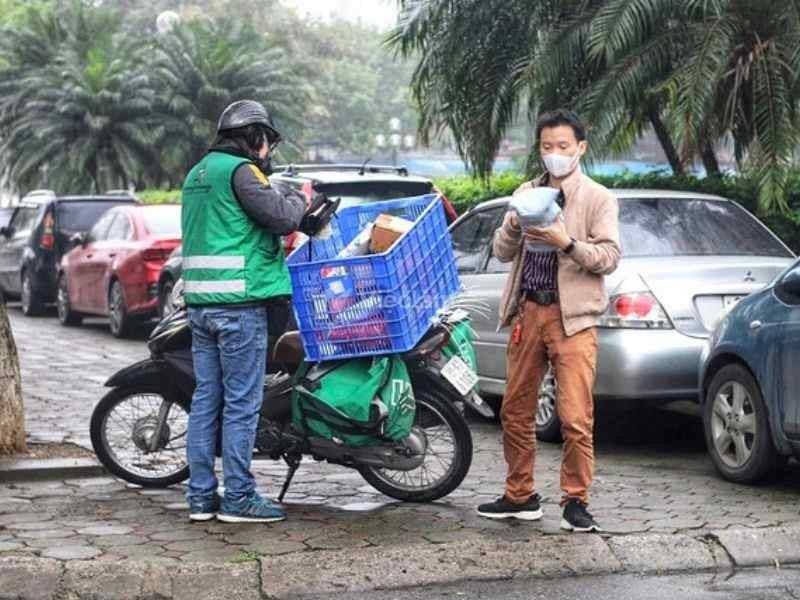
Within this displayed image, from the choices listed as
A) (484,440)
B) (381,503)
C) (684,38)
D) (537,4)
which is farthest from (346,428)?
(537,4)

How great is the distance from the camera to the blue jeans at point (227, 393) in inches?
275

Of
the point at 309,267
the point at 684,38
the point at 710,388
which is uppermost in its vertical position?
the point at 684,38

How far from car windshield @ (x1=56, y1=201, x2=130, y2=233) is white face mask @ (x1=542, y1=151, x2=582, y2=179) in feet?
50.0

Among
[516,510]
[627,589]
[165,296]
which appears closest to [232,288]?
[516,510]

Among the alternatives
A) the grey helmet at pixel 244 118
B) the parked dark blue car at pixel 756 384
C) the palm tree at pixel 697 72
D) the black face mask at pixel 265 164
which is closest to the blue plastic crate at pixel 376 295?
the black face mask at pixel 265 164

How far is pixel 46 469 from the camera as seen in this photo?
827 centimetres

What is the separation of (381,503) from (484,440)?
242 centimetres

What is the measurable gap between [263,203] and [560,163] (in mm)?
1296

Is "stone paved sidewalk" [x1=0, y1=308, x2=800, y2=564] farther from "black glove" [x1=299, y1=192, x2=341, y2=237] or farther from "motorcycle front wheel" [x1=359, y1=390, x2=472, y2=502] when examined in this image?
"black glove" [x1=299, y1=192, x2=341, y2=237]

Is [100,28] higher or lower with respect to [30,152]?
higher

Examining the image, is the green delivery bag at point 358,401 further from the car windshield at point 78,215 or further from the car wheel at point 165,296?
the car windshield at point 78,215

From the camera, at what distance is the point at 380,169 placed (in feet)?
47.5

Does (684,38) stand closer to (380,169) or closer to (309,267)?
(380,169)

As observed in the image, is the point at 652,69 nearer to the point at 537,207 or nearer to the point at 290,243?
the point at 290,243
